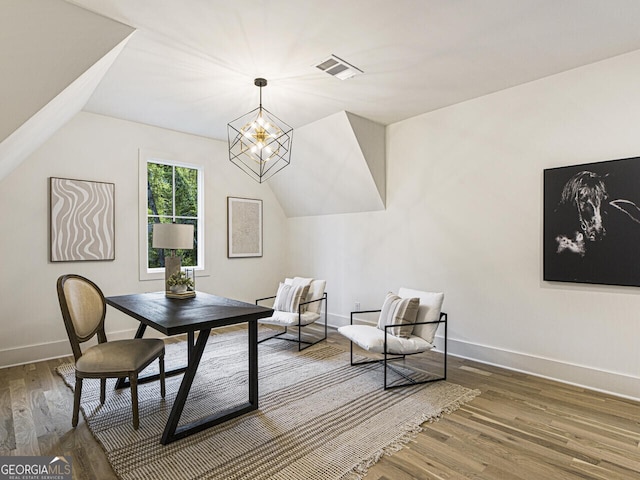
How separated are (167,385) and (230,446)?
4.03ft

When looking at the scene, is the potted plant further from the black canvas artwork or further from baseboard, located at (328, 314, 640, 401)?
the black canvas artwork

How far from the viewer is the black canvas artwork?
2.86 meters

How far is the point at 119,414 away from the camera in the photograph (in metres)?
2.59

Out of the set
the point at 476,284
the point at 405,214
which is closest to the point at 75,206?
the point at 405,214

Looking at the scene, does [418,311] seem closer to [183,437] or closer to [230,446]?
[230,446]

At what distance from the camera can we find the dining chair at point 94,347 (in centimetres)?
238

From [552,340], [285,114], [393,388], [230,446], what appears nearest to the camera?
[230,446]

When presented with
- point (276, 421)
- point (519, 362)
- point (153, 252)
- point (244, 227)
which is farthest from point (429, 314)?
point (153, 252)

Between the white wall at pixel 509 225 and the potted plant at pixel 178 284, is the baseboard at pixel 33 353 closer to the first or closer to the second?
the potted plant at pixel 178 284

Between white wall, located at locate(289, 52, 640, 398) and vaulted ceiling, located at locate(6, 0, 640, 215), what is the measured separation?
294 millimetres

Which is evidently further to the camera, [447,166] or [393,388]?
[447,166]

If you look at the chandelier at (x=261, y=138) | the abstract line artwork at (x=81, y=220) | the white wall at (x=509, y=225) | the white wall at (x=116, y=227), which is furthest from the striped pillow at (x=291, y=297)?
the abstract line artwork at (x=81, y=220)

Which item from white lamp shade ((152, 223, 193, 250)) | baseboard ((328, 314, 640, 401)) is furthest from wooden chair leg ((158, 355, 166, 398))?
baseboard ((328, 314, 640, 401))

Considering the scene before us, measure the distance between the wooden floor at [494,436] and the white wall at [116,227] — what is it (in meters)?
0.82
